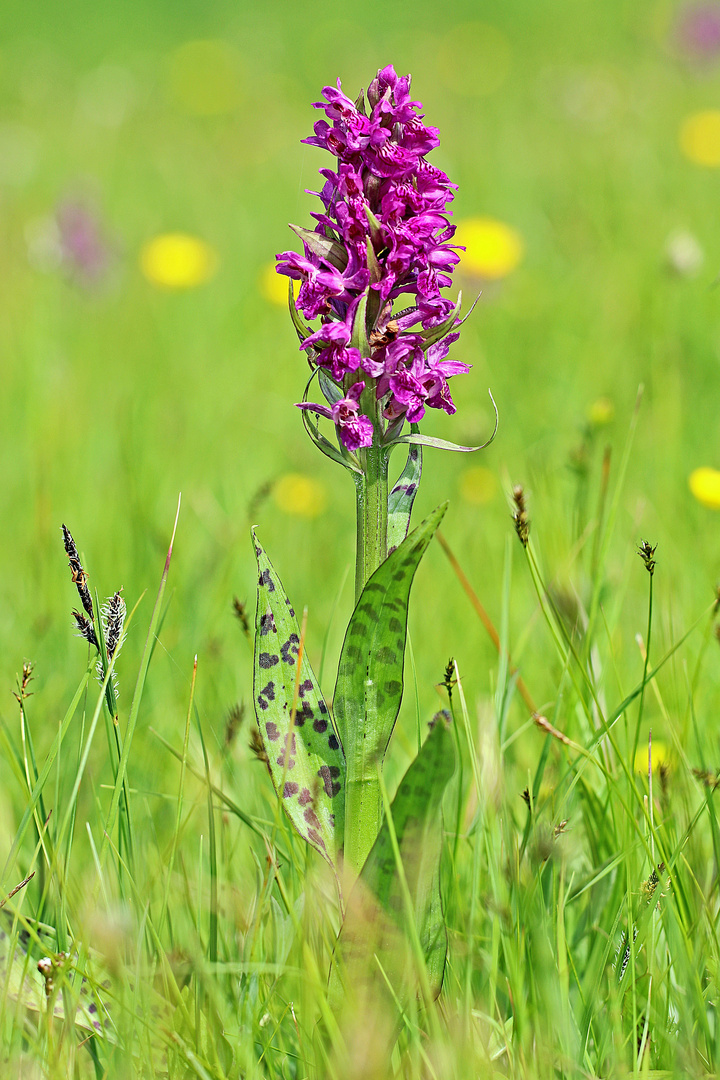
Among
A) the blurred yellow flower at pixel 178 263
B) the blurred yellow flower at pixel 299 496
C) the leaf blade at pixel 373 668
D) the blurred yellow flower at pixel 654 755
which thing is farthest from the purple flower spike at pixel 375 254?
the blurred yellow flower at pixel 178 263

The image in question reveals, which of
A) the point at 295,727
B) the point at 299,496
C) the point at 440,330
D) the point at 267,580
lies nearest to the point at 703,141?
the point at 299,496

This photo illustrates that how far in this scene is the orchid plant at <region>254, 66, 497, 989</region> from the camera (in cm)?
152

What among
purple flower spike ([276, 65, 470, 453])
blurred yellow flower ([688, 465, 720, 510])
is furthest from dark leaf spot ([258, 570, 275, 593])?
blurred yellow flower ([688, 465, 720, 510])

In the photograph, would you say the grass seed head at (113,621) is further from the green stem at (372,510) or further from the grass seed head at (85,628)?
the green stem at (372,510)

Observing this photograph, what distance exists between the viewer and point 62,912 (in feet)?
5.08

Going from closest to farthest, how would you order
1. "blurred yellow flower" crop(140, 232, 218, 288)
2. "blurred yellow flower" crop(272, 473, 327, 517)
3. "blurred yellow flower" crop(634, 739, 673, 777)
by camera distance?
"blurred yellow flower" crop(634, 739, 673, 777), "blurred yellow flower" crop(272, 473, 327, 517), "blurred yellow flower" crop(140, 232, 218, 288)

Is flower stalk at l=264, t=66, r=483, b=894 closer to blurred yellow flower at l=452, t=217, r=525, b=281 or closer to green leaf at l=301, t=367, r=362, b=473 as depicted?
green leaf at l=301, t=367, r=362, b=473

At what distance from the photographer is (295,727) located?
1.67 metres

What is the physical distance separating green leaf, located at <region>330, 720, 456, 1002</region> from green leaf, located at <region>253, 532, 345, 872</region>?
0.60ft

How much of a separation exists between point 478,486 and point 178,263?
9.12 ft

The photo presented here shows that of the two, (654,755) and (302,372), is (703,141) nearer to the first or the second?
(302,372)

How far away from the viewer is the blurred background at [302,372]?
2.93m

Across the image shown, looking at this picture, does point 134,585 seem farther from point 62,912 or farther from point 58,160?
point 58,160

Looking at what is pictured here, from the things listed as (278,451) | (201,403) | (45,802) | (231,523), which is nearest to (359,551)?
(45,802)
